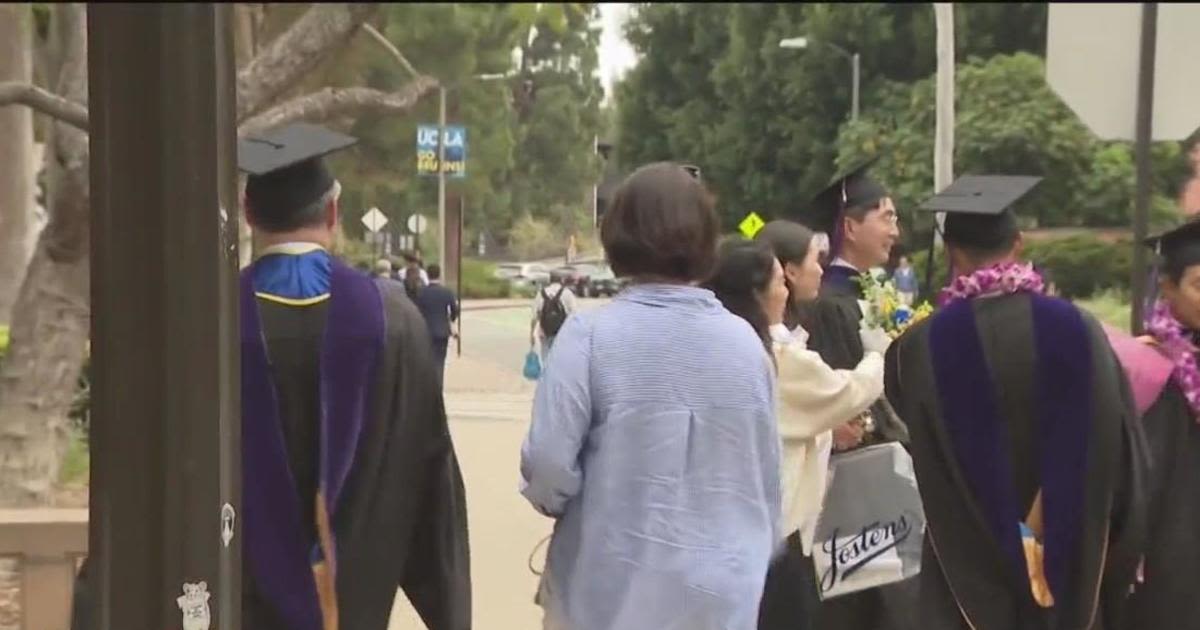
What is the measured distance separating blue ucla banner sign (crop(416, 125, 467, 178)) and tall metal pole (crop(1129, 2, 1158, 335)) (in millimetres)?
3174

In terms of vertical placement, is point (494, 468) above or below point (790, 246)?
below

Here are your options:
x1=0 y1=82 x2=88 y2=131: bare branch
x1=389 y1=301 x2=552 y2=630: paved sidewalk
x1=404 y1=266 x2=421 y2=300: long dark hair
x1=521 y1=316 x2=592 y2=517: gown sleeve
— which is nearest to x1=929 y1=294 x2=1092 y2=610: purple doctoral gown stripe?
x1=521 y1=316 x2=592 y2=517: gown sleeve

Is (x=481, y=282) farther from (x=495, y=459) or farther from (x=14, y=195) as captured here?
(x=14, y=195)

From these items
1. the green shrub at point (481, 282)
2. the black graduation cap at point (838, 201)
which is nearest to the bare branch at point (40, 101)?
the black graduation cap at point (838, 201)

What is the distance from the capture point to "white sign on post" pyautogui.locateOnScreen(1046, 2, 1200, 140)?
2.04m

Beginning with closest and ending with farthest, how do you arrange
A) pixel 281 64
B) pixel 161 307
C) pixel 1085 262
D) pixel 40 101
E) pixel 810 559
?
pixel 161 307 → pixel 810 559 → pixel 40 101 → pixel 281 64 → pixel 1085 262

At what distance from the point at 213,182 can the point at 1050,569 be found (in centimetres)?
213

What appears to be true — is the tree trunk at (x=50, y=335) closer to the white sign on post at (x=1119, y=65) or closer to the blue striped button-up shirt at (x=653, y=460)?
the blue striped button-up shirt at (x=653, y=460)

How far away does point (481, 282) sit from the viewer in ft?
35.7

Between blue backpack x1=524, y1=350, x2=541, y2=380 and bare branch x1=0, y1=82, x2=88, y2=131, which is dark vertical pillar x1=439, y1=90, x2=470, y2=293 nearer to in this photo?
bare branch x1=0, y1=82, x2=88, y2=131

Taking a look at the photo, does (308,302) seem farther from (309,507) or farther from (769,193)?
(769,193)

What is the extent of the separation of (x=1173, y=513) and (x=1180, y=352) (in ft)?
1.29

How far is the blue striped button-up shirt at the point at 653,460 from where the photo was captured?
2.76 m

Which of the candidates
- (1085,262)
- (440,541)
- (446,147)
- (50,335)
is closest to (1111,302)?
(1085,262)
